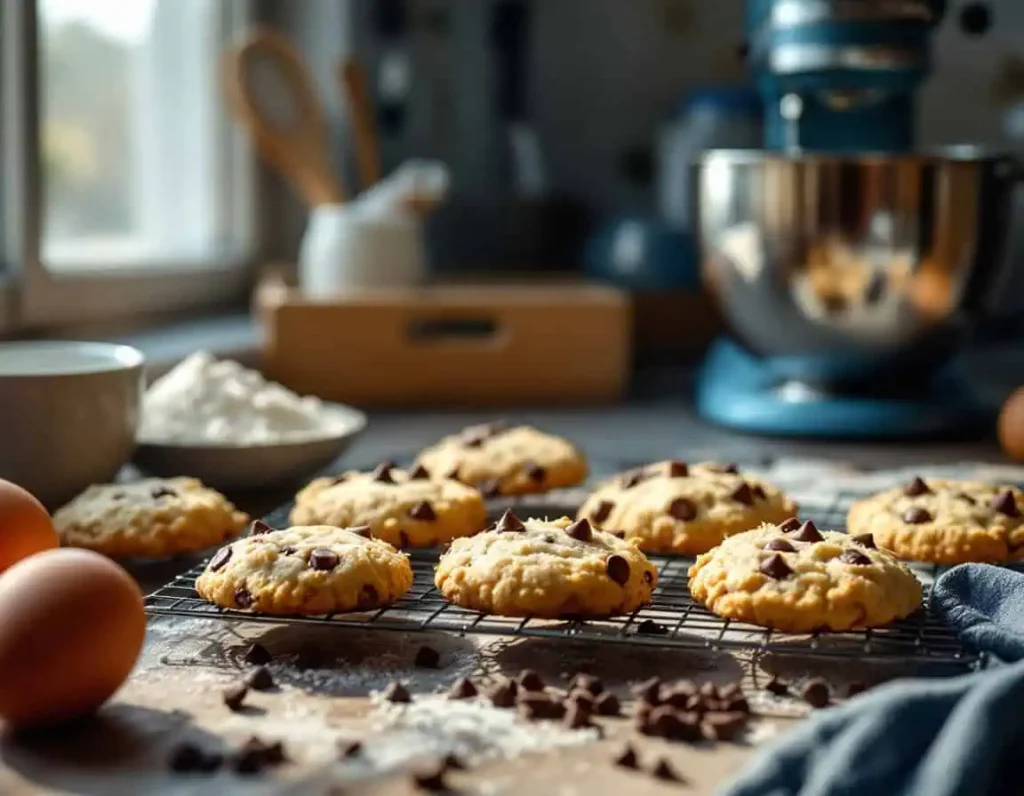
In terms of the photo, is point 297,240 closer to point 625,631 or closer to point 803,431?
point 803,431

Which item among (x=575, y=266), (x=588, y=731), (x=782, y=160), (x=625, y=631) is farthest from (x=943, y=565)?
(x=575, y=266)

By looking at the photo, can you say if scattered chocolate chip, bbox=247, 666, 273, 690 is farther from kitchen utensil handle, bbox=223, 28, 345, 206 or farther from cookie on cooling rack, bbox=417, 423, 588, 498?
kitchen utensil handle, bbox=223, 28, 345, 206

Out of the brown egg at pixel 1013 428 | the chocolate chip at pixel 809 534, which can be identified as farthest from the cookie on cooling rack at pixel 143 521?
the brown egg at pixel 1013 428

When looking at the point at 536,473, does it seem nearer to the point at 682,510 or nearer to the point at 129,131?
the point at 682,510

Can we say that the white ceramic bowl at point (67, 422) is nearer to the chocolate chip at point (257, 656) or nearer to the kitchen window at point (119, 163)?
the chocolate chip at point (257, 656)

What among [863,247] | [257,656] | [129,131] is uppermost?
[129,131]

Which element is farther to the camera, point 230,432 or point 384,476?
point 230,432

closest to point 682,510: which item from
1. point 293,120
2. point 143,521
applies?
point 143,521
